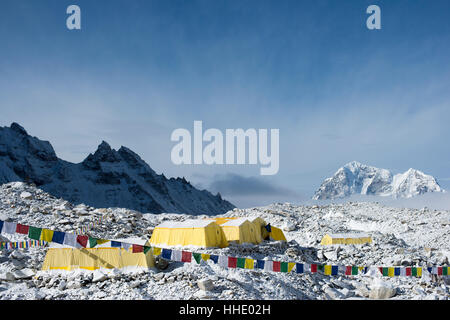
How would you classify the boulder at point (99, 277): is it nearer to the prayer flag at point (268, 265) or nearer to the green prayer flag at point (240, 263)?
the green prayer flag at point (240, 263)

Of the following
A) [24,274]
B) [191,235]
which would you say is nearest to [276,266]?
[191,235]

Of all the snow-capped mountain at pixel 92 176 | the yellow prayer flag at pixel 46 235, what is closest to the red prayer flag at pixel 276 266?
the yellow prayer flag at pixel 46 235

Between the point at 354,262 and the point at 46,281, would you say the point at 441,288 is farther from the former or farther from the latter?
the point at 46,281

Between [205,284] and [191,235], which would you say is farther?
[191,235]

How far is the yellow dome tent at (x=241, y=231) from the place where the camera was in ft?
78.2

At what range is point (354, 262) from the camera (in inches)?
900

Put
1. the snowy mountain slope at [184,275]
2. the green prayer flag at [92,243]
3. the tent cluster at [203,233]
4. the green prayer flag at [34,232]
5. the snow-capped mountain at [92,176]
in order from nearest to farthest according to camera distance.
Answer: the snowy mountain slope at [184,275] < the green prayer flag at [34,232] < the green prayer flag at [92,243] < the tent cluster at [203,233] < the snow-capped mountain at [92,176]

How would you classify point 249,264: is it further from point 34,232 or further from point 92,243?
point 34,232

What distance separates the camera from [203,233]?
20062 mm

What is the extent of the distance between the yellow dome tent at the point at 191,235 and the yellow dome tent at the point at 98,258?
5.55 meters

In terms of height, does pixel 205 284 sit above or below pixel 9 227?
below

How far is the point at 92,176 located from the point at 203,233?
15123cm
